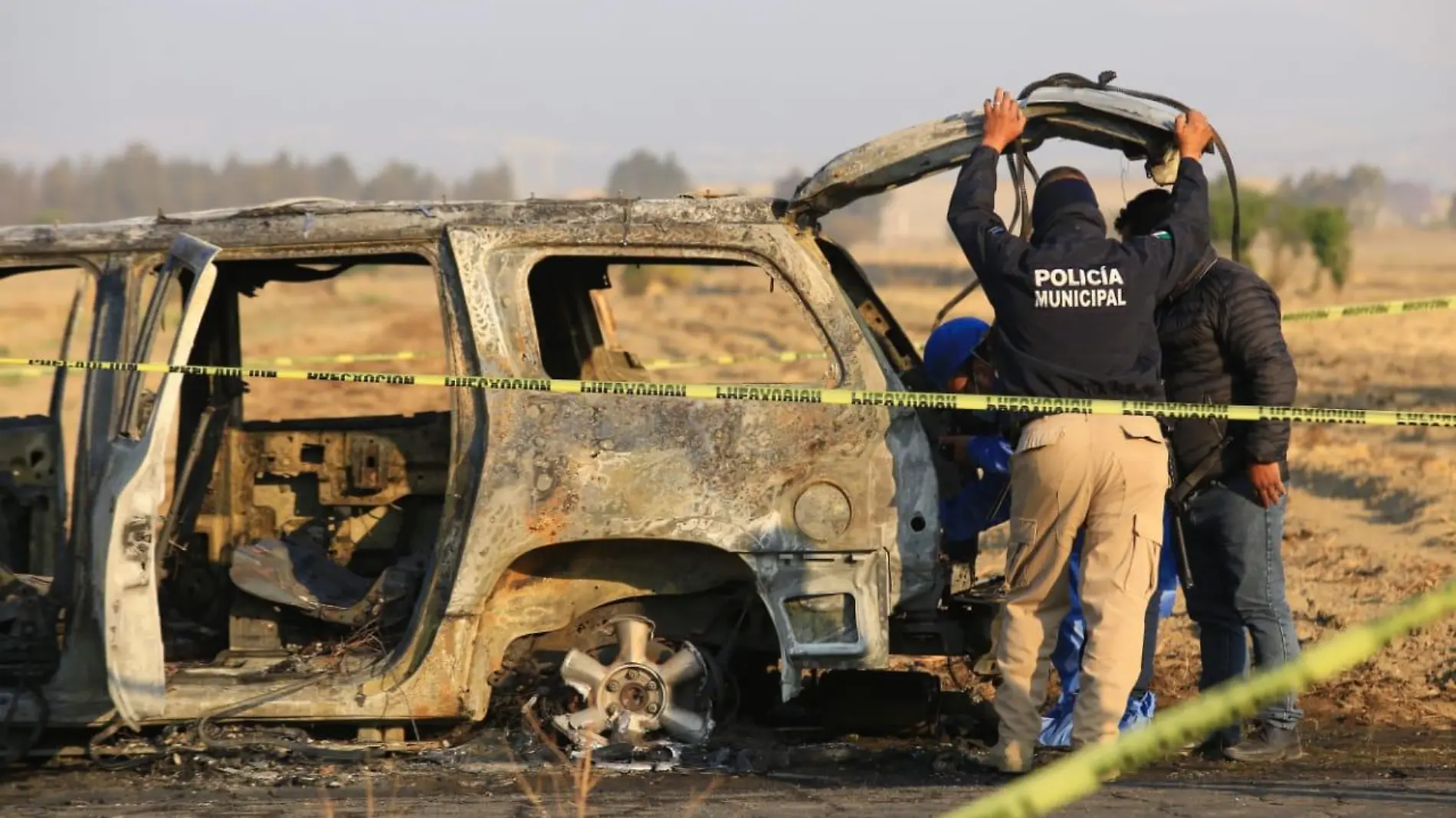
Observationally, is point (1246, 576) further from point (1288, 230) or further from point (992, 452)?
point (1288, 230)

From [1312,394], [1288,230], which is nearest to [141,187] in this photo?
[1288,230]

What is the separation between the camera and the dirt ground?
5.39 m

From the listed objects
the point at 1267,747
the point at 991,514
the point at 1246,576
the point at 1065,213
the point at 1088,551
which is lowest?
the point at 1267,747

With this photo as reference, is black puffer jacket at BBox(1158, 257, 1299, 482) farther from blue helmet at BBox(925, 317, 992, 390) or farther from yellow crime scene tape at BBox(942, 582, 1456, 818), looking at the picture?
yellow crime scene tape at BBox(942, 582, 1456, 818)

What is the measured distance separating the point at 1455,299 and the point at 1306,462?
6684mm

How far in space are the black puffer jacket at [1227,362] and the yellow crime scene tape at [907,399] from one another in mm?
78

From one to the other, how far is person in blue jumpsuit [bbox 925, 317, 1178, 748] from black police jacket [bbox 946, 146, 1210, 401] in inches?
14.2

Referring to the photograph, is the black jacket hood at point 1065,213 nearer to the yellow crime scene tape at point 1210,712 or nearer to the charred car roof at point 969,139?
the charred car roof at point 969,139

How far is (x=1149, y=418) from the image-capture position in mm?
5590

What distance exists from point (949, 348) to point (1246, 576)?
122cm

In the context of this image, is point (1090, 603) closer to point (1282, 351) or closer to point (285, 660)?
point (1282, 351)

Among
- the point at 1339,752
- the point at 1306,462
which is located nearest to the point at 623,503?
the point at 1339,752

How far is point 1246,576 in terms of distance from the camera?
6.05 m

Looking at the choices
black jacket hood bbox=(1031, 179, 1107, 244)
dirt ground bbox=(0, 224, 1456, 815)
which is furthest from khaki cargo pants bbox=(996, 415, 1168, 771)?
black jacket hood bbox=(1031, 179, 1107, 244)
